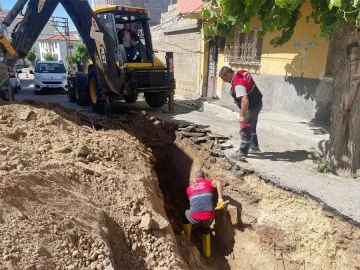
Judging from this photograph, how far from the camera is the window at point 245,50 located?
9383 mm

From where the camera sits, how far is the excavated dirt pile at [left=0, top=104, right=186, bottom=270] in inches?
109

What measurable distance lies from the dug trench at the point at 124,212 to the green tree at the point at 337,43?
4.20ft

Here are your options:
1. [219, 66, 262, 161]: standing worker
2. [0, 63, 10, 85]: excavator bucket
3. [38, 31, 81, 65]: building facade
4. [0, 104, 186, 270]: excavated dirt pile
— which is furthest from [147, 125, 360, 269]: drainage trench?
[38, 31, 81, 65]: building facade

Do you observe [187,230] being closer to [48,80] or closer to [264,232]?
[264,232]

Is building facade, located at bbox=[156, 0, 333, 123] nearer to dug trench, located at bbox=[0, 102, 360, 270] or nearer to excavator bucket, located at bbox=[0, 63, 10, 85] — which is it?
dug trench, located at bbox=[0, 102, 360, 270]

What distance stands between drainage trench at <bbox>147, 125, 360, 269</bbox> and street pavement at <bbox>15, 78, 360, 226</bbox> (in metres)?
0.17

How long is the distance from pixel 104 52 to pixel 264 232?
510 centimetres

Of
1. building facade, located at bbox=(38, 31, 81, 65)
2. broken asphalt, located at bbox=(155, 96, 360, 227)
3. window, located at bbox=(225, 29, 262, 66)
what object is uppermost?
building facade, located at bbox=(38, 31, 81, 65)

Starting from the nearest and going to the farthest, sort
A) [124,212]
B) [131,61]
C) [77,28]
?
[124,212] → [77,28] → [131,61]

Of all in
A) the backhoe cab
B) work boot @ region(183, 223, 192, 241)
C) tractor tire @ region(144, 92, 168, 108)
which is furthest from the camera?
tractor tire @ region(144, 92, 168, 108)

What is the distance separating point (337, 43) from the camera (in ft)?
14.8

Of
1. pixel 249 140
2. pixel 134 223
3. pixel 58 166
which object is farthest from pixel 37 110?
pixel 249 140

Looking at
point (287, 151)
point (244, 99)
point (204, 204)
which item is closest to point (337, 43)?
point (244, 99)

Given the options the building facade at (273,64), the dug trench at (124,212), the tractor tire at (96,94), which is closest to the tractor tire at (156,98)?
the tractor tire at (96,94)
